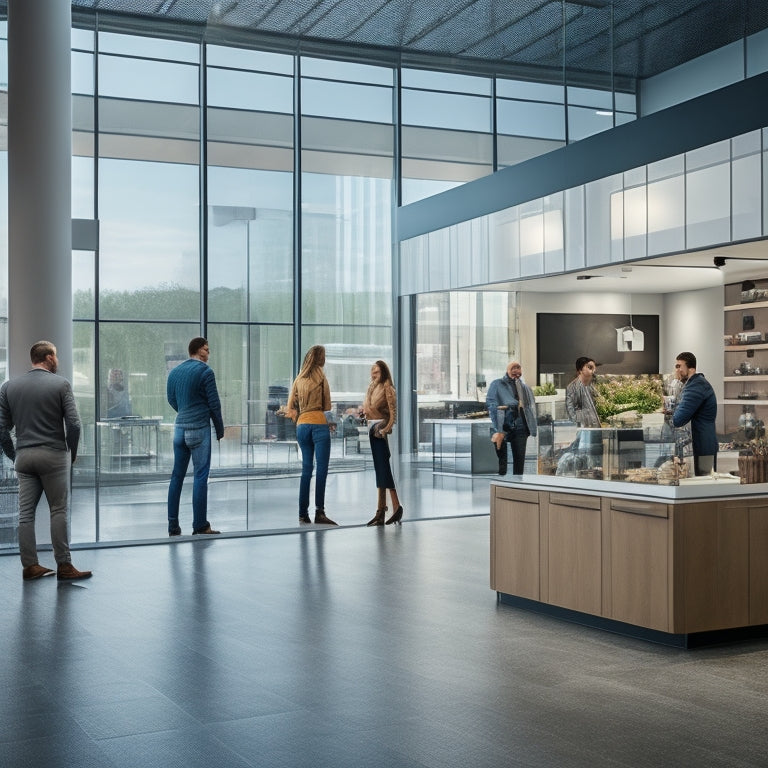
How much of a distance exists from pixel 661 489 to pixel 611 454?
1.74 ft

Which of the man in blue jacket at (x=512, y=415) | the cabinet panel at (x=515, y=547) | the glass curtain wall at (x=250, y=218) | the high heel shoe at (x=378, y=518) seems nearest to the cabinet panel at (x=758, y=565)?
the cabinet panel at (x=515, y=547)

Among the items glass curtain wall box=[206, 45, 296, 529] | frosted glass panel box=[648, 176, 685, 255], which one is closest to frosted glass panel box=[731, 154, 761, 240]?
frosted glass panel box=[648, 176, 685, 255]

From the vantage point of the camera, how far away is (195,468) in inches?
437

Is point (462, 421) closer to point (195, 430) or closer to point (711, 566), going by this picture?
point (195, 430)

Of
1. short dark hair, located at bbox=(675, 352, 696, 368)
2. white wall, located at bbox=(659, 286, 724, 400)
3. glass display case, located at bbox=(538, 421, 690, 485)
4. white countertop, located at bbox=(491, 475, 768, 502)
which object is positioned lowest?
white countertop, located at bbox=(491, 475, 768, 502)

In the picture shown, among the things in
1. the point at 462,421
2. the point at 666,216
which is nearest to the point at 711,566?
the point at 666,216

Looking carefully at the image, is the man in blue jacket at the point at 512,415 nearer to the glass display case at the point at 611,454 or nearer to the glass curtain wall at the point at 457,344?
the glass curtain wall at the point at 457,344

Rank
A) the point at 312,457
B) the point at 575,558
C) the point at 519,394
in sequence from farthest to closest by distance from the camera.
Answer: the point at 519,394 < the point at 312,457 < the point at 575,558

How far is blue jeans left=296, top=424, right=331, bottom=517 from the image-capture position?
11859 millimetres

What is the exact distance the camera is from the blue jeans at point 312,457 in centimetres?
1186

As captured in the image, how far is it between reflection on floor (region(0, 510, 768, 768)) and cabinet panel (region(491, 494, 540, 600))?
0.65ft

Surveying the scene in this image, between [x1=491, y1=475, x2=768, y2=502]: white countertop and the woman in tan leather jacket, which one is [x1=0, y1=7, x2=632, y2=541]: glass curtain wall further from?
[x1=491, y1=475, x2=768, y2=502]: white countertop

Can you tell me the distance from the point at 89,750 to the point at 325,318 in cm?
1469

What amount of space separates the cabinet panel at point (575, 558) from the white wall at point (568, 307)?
12824 mm
